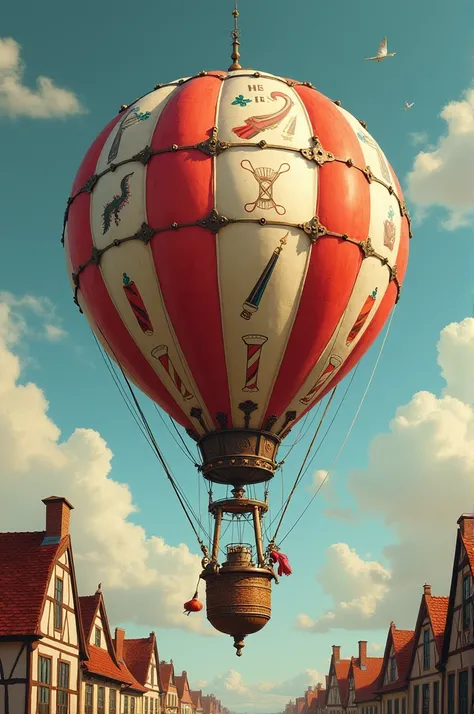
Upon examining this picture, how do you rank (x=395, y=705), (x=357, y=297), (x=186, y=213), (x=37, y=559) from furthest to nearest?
(x=395, y=705)
(x=37, y=559)
(x=357, y=297)
(x=186, y=213)

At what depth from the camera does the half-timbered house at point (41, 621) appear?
26.9 m

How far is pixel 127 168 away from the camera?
23.1m

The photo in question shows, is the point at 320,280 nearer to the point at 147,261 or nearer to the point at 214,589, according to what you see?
the point at 147,261

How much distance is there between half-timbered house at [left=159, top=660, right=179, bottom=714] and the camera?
64250mm

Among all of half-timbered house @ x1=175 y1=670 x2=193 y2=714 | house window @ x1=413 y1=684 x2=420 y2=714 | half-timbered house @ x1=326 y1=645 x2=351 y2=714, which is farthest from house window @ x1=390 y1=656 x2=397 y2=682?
half-timbered house @ x1=175 y1=670 x2=193 y2=714

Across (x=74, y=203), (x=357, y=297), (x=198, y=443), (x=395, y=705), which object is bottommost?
(x=395, y=705)

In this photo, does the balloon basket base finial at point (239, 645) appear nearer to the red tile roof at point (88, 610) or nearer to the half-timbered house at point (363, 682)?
the red tile roof at point (88, 610)

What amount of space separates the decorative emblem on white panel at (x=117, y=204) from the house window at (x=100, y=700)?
18.9m

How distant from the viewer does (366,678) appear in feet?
211

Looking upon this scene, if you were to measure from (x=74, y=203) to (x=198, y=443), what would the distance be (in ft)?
21.1

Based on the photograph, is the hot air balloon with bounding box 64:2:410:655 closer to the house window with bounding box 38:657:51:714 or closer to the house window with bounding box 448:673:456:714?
the house window with bounding box 38:657:51:714

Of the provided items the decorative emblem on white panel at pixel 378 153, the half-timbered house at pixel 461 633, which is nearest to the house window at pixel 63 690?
the half-timbered house at pixel 461 633

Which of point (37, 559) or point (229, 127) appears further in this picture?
point (37, 559)

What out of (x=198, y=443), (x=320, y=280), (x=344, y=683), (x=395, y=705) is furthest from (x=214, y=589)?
(x=344, y=683)
